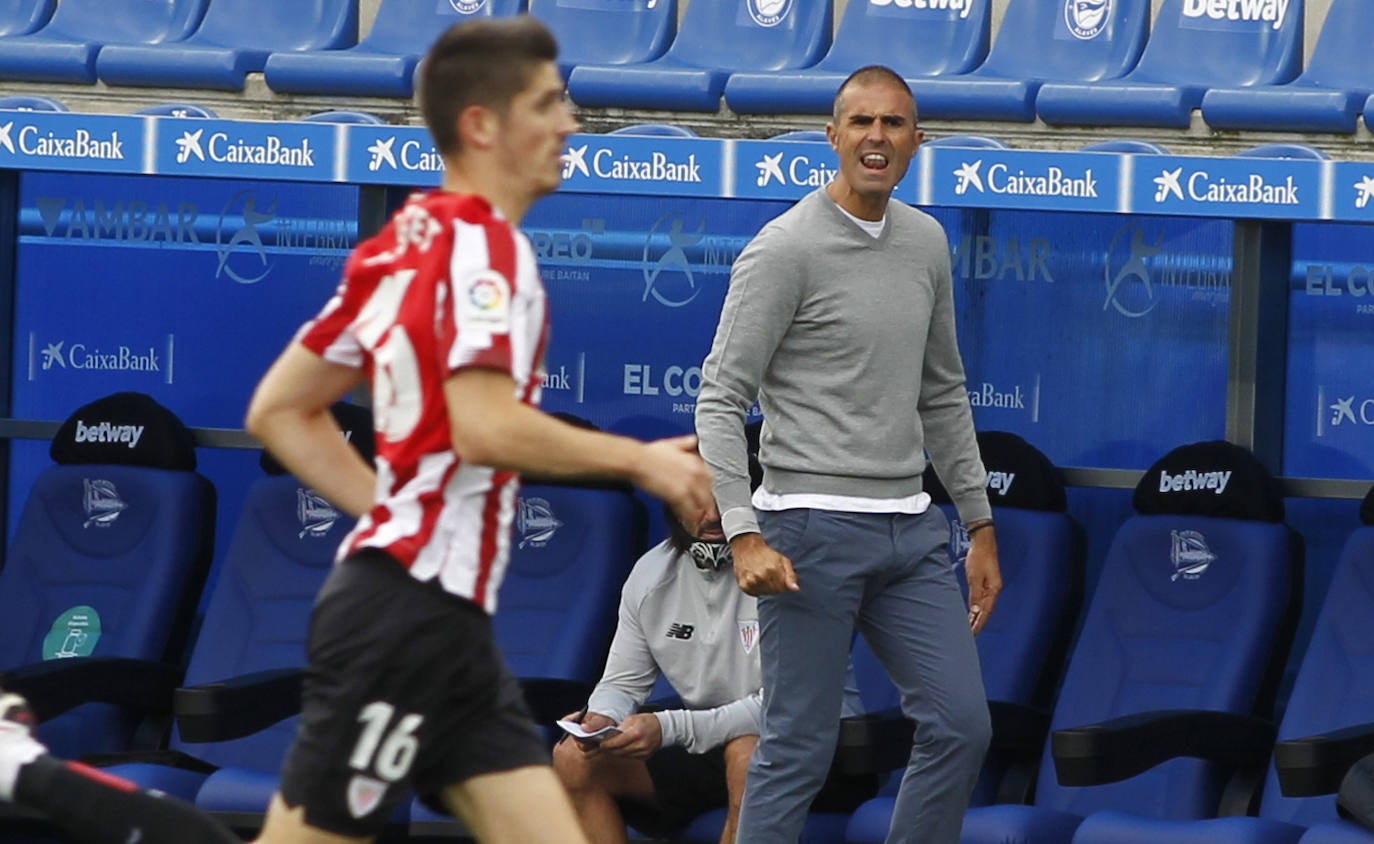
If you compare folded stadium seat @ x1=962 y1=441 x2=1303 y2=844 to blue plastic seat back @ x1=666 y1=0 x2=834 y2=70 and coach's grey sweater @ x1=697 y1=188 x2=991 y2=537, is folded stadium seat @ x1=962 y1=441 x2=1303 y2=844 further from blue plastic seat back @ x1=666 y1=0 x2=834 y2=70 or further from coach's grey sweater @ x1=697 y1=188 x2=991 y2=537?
blue plastic seat back @ x1=666 y1=0 x2=834 y2=70

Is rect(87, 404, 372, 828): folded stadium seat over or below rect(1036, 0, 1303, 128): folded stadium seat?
below

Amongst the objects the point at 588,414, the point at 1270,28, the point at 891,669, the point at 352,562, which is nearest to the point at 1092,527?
the point at 588,414

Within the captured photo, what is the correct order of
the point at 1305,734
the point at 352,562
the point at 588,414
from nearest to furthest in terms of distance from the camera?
the point at 352,562, the point at 1305,734, the point at 588,414

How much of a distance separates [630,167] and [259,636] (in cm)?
150

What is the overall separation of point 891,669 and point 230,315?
118 inches

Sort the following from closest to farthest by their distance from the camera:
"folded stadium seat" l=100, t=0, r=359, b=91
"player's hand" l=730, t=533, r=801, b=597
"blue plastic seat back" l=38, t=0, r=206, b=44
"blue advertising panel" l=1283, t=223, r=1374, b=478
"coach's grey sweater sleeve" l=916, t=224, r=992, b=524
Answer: "player's hand" l=730, t=533, r=801, b=597 → "coach's grey sweater sleeve" l=916, t=224, r=992, b=524 → "blue advertising panel" l=1283, t=223, r=1374, b=478 → "folded stadium seat" l=100, t=0, r=359, b=91 → "blue plastic seat back" l=38, t=0, r=206, b=44

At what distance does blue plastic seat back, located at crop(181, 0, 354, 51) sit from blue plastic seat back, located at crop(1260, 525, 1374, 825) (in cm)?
440

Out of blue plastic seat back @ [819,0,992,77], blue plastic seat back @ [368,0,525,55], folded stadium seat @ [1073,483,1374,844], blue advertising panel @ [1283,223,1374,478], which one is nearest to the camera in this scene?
folded stadium seat @ [1073,483,1374,844]

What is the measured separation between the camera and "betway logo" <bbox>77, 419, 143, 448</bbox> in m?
6.13

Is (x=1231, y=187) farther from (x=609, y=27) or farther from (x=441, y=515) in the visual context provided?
(x=609, y=27)

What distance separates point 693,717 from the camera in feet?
16.5

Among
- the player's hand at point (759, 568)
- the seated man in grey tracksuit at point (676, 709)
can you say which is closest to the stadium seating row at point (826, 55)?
the seated man in grey tracksuit at point (676, 709)

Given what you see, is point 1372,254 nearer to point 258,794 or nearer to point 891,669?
point 891,669

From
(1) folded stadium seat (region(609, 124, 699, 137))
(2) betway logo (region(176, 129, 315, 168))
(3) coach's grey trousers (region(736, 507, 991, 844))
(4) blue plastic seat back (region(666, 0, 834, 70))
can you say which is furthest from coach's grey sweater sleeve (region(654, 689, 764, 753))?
(4) blue plastic seat back (region(666, 0, 834, 70))
